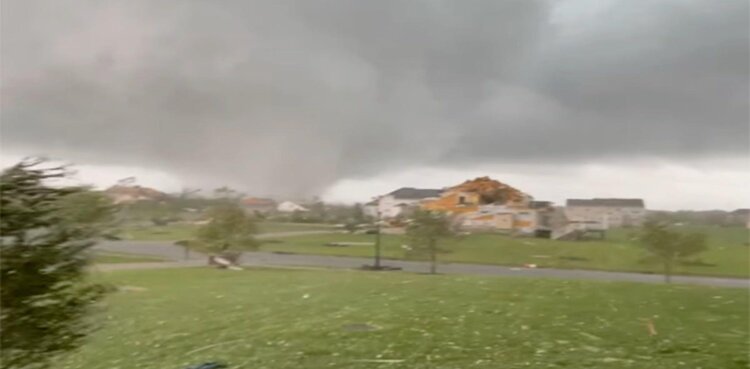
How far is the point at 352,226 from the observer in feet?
12.5

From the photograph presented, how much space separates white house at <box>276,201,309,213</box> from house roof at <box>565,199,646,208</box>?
143 cm

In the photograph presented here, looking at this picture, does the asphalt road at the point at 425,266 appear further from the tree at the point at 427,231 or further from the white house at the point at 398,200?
the white house at the point at 398,200

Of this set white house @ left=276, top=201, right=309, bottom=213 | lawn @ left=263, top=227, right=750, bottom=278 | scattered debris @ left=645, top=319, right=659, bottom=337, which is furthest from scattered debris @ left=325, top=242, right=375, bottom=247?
scattered debris @ left=645, top=319, right=659, bottom=337

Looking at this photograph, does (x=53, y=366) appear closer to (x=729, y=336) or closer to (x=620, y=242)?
(x=729, y=336)

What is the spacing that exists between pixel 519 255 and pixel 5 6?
279 centimetres

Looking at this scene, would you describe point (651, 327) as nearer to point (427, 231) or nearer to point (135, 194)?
point (427, 231)

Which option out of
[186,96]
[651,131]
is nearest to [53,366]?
[186,96]

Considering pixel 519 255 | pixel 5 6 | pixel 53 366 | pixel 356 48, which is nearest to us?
pixel 53 366

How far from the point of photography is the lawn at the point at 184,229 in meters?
3.20

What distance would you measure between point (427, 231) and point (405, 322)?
74 cm

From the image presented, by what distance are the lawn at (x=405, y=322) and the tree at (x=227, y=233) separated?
164 mm

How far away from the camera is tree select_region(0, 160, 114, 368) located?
4.97ft

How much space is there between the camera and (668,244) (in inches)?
157

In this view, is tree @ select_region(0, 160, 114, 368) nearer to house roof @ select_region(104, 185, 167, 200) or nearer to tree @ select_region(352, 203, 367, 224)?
house roof @ select_region(104, 185, 167, 200)
